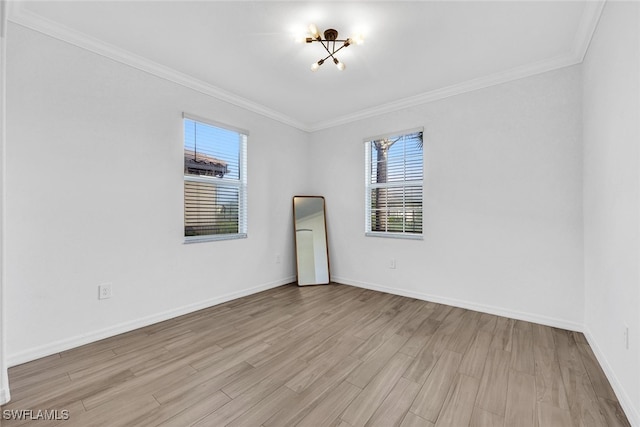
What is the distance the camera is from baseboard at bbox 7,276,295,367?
2014mm

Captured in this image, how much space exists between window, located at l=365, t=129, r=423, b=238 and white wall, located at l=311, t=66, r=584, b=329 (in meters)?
0.14

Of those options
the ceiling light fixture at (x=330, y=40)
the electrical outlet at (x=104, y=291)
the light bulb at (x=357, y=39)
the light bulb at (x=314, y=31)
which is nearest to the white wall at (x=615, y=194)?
the light bulb at (x=357, y=39)

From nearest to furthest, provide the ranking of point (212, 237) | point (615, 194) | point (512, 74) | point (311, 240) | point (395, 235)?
point (615, 194) < point (512, 74) < point (212, 237) < point (395, 235) < point (311, 240)

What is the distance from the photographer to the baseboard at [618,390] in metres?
1.40

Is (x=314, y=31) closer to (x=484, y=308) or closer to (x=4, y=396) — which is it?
(x=4, y=396)

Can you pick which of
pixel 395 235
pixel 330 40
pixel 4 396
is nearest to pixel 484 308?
pixel 395 235

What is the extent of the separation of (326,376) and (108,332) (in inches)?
79.7

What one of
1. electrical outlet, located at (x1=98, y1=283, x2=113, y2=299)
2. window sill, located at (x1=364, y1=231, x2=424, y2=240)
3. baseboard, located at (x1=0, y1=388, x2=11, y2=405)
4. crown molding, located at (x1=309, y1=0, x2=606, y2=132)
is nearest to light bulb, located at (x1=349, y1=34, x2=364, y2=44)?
crown molding, located at (x1=309, y1=0, x2=606, y2=132)

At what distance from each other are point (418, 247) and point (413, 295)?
0.64 m

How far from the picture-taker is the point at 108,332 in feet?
7.88

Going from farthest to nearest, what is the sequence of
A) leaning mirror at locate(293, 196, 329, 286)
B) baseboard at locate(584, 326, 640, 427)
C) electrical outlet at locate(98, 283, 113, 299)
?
leaning mirror at locate(293, 196, 329, 286), electrical outlet at locate(98, 283, 113, 299), baseboard at locate(584, 326, 640, 427)

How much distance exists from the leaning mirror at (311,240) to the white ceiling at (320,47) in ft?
5.69

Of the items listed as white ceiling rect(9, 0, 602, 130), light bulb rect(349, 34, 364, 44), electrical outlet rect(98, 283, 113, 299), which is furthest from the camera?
electrical outlet rect(98, 283, 113, 299)

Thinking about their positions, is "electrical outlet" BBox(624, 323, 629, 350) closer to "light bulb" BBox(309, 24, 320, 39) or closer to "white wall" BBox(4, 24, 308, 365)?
"light bulb" BBox(309, 24, 320, 39)
